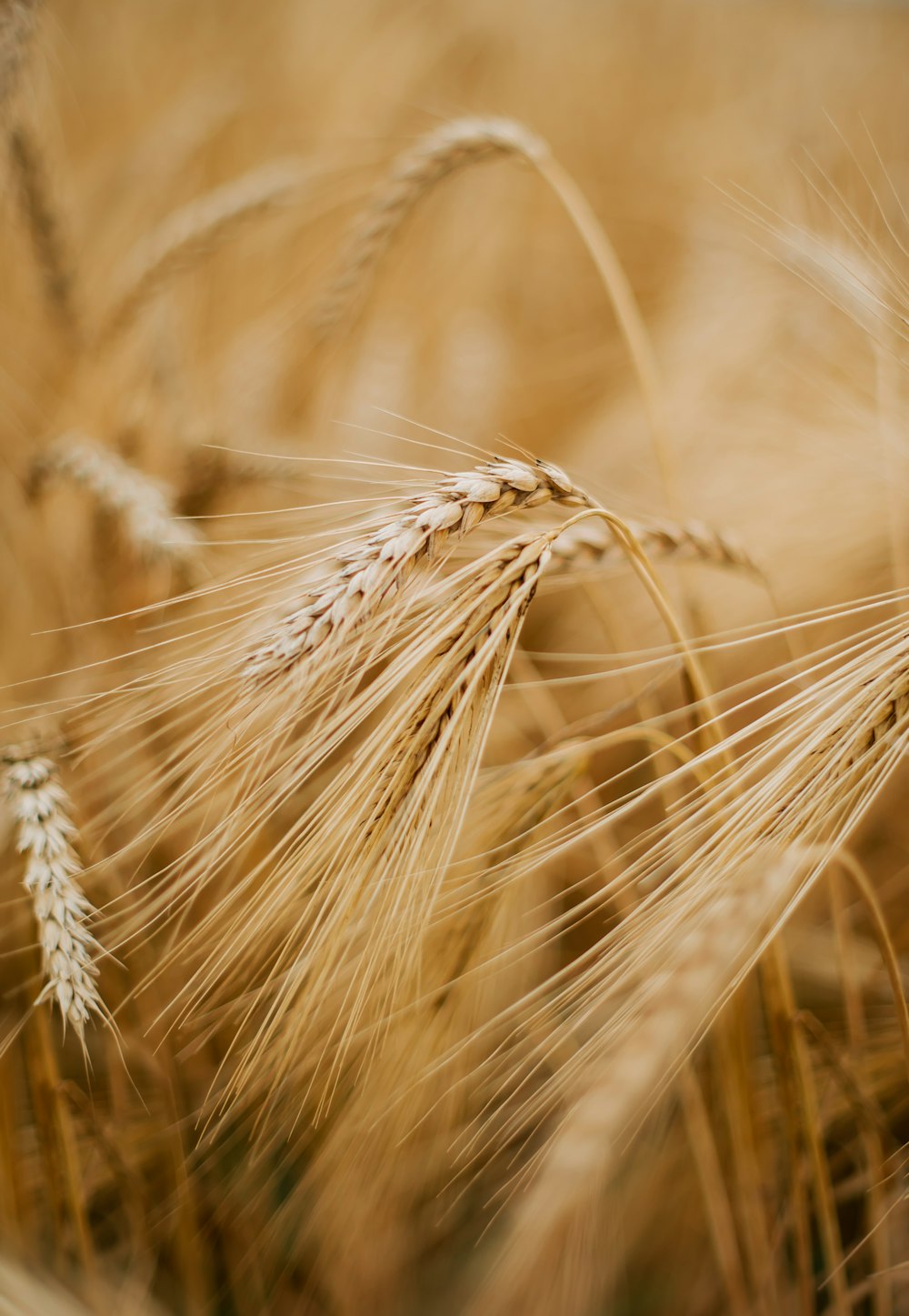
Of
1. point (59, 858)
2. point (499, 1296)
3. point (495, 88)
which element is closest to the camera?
point (499, 1296)

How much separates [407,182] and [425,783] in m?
0.59

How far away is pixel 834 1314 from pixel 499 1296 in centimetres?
44

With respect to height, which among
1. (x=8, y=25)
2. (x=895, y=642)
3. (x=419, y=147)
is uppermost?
(x=8, y=25)

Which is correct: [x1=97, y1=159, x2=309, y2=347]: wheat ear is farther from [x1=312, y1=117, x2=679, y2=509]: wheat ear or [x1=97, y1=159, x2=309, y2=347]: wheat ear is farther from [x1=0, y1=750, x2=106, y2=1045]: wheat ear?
[x1=0, y1=750, x2=106, y2=1045]: wheat ear

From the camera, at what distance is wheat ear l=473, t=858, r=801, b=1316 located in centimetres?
23

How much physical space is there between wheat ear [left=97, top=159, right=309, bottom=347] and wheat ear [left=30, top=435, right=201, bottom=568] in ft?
0.60

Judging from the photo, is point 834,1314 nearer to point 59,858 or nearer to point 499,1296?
point 499,1296

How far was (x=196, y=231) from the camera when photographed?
2.40 feet

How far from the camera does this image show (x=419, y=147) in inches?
24.8

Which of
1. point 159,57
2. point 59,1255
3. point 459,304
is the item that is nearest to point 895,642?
point 59,1255

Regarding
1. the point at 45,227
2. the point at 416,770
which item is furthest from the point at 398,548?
the point at 45,227

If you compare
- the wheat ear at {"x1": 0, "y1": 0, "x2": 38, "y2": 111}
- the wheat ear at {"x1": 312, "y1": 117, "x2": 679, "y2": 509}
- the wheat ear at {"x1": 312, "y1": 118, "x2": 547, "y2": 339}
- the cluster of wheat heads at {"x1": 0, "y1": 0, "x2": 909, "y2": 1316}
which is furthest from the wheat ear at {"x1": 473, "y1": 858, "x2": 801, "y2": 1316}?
the wheat ear at {"x1": 0, "y1": 0, "x2": 38, "y2": 111}

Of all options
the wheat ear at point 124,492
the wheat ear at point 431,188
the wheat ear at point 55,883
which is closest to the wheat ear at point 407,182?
the wheat ear at point 431,188

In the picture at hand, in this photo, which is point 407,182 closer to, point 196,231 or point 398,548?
point 196,231
